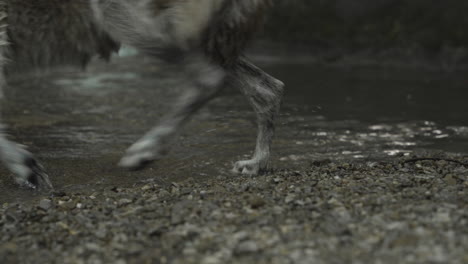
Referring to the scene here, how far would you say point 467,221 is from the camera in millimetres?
2514

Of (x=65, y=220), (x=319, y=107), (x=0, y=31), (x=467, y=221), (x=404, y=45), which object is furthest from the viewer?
(x=404, y=45)

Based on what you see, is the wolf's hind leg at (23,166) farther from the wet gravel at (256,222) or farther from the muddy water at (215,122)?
the wet gravel at (256,222)

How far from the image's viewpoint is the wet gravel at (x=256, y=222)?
7.64 ft

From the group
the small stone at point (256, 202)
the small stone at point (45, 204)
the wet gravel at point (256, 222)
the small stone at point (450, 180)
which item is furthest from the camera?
the small stone at point (450, 180)

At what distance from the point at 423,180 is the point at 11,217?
88.9 inches

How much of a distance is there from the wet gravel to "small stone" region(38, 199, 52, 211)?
0.01m

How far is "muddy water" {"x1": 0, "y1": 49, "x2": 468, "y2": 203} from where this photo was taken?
427cm

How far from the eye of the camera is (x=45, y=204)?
3215 mm

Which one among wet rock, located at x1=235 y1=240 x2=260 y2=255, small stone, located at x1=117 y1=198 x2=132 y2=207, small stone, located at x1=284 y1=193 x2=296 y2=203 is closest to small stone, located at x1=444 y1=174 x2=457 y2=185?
small stone, located at x1=284 y1=193 x2=296 y2=203

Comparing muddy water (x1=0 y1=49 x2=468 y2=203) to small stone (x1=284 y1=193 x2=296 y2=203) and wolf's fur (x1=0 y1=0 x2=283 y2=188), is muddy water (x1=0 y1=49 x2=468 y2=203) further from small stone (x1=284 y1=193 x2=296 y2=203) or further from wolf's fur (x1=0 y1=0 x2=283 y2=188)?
small stone (x1=284 y1=193 x2=296 y2=203)

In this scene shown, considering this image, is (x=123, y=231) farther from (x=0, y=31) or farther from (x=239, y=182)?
(x=0, y=31)

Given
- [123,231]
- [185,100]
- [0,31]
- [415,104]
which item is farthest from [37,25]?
[415,104]

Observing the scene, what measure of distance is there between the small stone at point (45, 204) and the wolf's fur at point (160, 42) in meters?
0.50

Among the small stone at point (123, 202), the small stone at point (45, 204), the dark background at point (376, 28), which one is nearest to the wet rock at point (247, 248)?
the small stone at point (123, 202)
